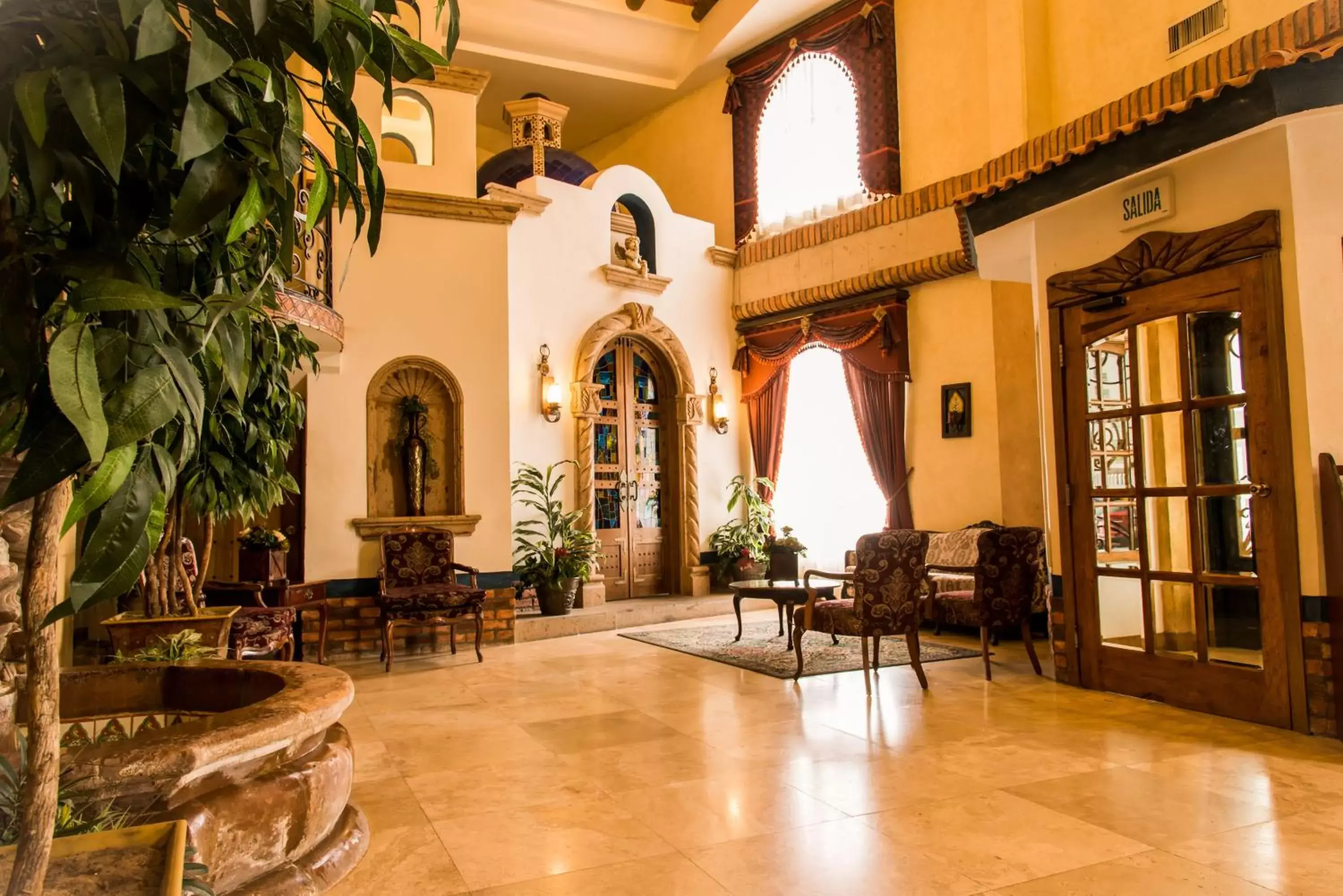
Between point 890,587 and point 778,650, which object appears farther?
point 778,650

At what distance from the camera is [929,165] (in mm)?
8695

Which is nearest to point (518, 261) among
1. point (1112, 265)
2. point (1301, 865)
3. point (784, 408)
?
point (784, 408)

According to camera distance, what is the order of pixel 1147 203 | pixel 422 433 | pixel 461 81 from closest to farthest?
pixel 1147 203, pixel 422 433, pixel 461 81

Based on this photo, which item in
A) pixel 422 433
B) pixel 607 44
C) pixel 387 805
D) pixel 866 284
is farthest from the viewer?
pixel 607 44

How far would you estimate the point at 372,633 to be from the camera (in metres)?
7.11

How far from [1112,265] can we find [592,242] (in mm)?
5372

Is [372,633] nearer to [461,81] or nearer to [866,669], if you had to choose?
[866,669]

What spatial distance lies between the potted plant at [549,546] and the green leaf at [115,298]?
7222mm

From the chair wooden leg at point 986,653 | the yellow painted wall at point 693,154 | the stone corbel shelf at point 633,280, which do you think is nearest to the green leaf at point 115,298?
the chair wooden leg at point 986,653

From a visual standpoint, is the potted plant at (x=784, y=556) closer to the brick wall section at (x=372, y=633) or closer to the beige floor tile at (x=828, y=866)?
the brick wall section at (x=372, y=633)

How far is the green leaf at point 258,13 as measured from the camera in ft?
3.06

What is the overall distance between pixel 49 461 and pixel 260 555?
5937mm

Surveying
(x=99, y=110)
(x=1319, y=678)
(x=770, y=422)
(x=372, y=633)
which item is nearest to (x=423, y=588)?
(x=372, y=633)

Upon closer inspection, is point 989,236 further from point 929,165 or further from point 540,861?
point 540,861
